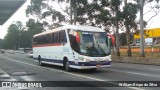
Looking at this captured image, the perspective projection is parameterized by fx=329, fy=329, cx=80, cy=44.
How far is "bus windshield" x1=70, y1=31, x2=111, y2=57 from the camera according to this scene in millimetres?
20328

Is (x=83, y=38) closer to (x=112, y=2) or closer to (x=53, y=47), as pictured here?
(x=53, y=47)

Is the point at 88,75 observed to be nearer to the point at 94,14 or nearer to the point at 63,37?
the point at 63,37

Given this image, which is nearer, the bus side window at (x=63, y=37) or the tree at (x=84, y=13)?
the bus side window at (x=63, y=37)

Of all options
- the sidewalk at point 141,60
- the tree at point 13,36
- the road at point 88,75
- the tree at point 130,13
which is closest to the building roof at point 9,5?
the road at point 88,75

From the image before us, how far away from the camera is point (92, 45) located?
20484mm

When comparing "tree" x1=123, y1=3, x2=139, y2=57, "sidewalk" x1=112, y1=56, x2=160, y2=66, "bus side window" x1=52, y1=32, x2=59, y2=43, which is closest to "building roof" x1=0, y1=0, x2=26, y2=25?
"bus side window" x1=52, y1=32, x2=59, y2=43

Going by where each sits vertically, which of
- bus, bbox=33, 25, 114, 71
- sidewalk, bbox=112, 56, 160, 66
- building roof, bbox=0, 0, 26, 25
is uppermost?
building roof, bbox=0, 0, 26, 25

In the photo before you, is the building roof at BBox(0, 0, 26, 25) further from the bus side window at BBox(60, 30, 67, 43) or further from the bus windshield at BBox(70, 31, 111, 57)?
the bus windshield at BBox(70, 31, 111, 57)

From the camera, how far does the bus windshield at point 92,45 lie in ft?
66.7

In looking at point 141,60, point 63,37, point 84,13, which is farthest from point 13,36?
point 63,37

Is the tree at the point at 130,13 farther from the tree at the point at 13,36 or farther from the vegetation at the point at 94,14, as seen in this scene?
the tree at the point at 13,36

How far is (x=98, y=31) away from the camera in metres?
21.2

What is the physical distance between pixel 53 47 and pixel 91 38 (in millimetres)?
5464

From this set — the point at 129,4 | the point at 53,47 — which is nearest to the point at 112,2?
the point at 129,4
